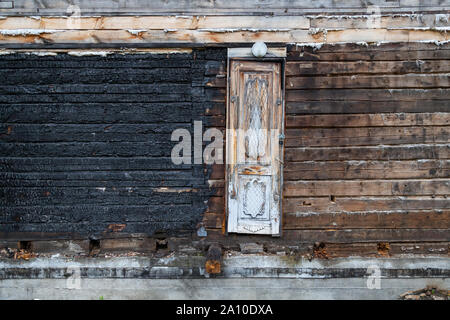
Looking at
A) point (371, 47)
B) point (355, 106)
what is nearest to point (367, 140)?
point (355, 106)

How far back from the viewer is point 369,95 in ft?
11.7

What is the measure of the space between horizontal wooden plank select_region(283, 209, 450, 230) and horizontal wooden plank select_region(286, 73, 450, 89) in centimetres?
155

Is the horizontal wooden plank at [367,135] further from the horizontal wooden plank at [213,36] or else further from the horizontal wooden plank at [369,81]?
the horizontal wooden plank at [213,36]

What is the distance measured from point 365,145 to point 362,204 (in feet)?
2.40

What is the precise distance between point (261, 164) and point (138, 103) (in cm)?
166

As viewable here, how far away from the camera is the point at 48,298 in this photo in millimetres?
3760

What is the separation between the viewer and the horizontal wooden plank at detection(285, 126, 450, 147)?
11.8 feet

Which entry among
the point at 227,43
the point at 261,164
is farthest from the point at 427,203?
the point at 227,43

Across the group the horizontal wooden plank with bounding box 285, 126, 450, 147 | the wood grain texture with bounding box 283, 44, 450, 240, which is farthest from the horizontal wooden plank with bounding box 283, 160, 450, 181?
the horizontal wooden plank with bounding box 285, 126, 450, 147

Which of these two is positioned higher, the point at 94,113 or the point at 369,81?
the point at 369,81

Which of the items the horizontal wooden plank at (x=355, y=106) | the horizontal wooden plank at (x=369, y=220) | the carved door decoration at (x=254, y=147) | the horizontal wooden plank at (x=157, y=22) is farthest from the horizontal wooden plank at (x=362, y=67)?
the horizontal wooden plank at (x=369, y=220)

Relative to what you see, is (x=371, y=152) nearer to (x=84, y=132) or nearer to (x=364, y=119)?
(x=364, y=119)

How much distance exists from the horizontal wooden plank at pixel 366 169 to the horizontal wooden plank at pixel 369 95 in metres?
0.76

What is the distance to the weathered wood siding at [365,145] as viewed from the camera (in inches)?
140
